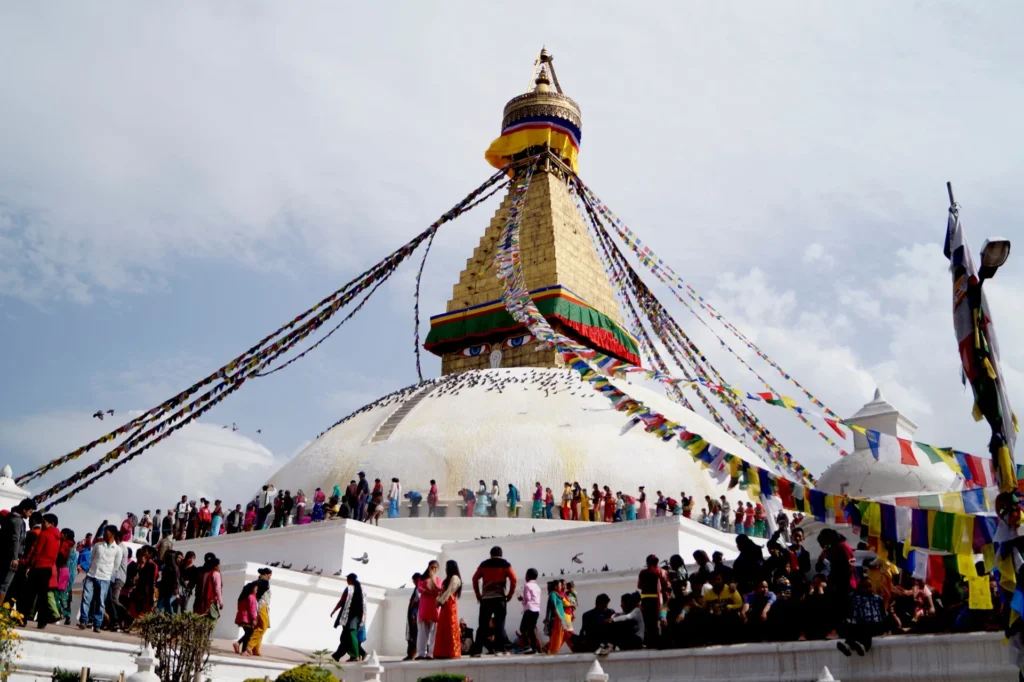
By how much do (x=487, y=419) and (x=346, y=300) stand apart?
395 centimetres

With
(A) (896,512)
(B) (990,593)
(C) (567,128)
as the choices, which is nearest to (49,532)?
(A) (896,512)

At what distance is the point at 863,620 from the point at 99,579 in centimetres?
644

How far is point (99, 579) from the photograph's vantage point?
8.81m

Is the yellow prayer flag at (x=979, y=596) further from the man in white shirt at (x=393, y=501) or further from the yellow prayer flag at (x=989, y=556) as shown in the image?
the man in white shirt at (x=393, y=501)

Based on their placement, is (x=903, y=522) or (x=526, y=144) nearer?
(x=903, y=522)

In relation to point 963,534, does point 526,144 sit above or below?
above

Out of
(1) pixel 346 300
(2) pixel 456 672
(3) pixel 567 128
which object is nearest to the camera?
(2) pixel 456 672

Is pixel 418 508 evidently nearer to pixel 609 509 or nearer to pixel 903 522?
pixel 609 509

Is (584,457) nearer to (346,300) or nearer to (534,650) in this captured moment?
(346,300)

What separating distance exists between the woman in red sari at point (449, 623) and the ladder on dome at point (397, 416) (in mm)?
8187

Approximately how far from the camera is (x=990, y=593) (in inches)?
232

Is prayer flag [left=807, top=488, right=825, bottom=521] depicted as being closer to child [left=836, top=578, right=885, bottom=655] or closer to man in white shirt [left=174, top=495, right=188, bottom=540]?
child [left=836, top=578, right=885, bottom=655]

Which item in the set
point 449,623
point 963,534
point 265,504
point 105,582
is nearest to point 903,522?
point 963,534

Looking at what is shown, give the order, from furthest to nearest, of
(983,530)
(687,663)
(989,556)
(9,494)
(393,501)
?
(393,501) → (9,494) → (687,663) → (983,530) → (989,556)
